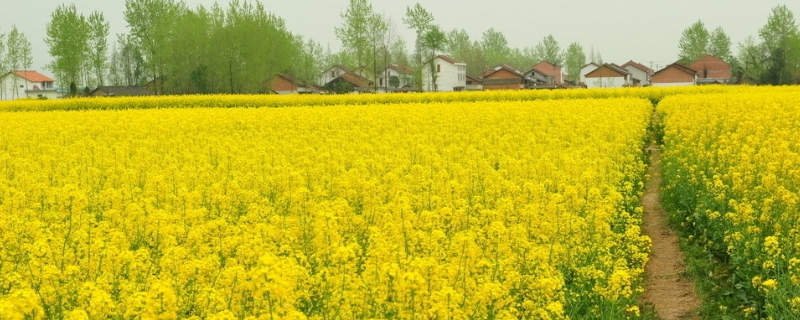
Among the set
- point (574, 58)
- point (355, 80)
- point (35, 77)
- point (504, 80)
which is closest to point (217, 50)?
point (355, 80)

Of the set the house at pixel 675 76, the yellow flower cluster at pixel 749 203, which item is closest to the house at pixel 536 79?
the house at pixel 675 76

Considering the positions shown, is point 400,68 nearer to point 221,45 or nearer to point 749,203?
point 221,45

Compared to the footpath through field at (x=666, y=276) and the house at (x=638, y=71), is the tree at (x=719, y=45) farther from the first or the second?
the footpath through field at (x=666, y=276)

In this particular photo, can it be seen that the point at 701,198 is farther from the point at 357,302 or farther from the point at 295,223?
the point at 357,302

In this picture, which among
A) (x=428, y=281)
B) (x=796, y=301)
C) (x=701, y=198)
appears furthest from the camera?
(x=701, y=198)

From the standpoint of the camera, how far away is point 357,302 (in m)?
5.70

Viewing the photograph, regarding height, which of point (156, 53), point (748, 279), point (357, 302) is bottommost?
point (748, 279)

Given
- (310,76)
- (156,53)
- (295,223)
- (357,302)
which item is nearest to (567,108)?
(295,223)

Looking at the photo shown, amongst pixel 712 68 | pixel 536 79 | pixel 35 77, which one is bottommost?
pixel 536 79

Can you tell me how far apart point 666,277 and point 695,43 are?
135929mm

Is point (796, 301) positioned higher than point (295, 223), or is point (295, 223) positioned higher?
point (295, 223)

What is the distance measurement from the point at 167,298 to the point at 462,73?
366ft

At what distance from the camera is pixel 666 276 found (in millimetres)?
10016

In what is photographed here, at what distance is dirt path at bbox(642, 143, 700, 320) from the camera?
887 centimetres
